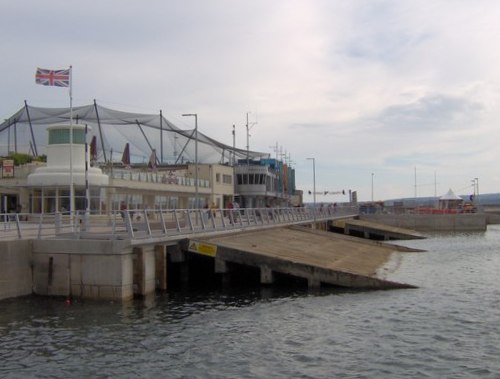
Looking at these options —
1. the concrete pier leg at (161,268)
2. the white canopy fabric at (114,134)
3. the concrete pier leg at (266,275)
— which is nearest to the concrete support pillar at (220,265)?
the concrete pier leg at (266,275)

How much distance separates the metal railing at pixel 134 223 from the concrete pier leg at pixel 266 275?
4.00 metres

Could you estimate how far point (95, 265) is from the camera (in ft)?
68.8

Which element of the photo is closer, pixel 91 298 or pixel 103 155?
pixel 91 298

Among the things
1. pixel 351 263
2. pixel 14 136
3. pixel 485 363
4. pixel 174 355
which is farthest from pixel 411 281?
pixel 14 136

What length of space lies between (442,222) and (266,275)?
208ft

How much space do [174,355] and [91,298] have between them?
24.5 feet

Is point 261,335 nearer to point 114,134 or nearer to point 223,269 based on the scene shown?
point 223,269

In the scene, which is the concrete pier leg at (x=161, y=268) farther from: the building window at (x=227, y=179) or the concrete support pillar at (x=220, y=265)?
the building window at (x=227, y=179)

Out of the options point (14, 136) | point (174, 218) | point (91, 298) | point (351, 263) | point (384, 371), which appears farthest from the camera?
point (14, 136)

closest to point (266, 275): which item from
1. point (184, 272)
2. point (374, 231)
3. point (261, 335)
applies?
point (184, 272)

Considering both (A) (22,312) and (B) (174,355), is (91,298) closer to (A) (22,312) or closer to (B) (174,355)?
(A) (22,312)

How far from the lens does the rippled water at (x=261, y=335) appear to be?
1330 centimetres

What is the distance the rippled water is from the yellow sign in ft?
5.40

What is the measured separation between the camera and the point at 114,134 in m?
90.6
